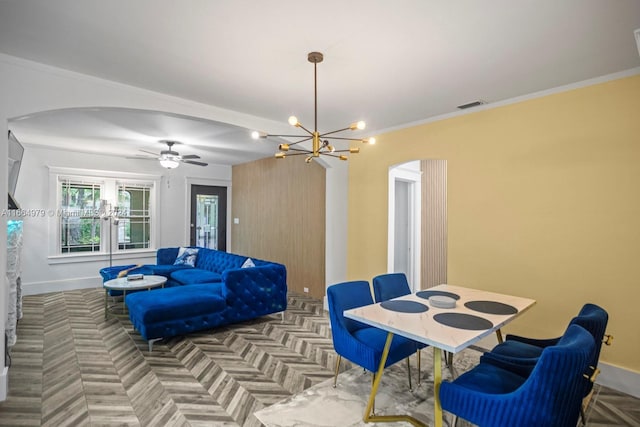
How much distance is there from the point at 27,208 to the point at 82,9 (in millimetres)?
5343

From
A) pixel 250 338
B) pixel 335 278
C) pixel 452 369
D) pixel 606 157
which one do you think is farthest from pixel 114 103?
pixel 606 157

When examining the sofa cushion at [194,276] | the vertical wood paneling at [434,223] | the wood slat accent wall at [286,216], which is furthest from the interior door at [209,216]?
the vertical wood paneling at [434,223]

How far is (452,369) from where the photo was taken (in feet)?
9.93

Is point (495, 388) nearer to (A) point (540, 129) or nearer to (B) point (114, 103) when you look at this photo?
(A) point (540, 129)

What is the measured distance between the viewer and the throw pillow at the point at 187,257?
20.0 feet

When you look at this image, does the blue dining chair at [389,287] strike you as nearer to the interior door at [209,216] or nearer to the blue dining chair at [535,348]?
the blue dining chair at [535,348]

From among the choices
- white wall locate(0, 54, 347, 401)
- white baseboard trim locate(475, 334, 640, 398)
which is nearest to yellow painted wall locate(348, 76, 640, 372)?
white baseboard trim locate(475, 334, 640, 398)

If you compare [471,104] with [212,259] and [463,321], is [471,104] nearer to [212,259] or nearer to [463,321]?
[463,321]

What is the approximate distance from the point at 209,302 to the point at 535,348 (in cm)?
329

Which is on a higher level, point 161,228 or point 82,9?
point 82,9

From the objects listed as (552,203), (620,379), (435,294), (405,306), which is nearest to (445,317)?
(405,306)

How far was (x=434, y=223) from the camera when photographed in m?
5.48

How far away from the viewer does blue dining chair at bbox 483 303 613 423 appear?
1887 mm

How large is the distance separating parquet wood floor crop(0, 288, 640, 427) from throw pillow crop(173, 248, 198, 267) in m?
1.79
